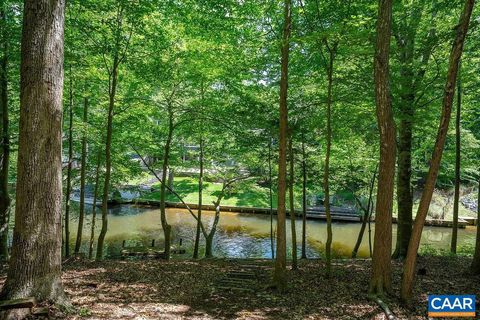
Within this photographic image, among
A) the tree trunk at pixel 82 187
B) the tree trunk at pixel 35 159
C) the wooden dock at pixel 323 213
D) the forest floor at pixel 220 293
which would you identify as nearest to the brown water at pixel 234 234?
the wooden dock at pixel 323 213

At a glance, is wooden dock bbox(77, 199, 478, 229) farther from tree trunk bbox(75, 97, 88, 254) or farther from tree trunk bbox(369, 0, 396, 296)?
tree trunk bbox(369, 0, 396, 296)

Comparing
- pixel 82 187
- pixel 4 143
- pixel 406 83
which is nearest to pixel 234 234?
pixel 82 187

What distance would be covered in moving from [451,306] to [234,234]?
643 inches

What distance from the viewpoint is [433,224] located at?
23531mm

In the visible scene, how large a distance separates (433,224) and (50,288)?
25.7m

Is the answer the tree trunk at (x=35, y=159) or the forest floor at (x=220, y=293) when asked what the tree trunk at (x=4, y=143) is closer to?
the forest floor at (x=220, y=293)

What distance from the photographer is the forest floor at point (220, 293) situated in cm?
506

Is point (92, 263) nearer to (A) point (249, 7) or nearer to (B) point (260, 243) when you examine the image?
(A) point (249, 7)

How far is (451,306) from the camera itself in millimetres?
5496

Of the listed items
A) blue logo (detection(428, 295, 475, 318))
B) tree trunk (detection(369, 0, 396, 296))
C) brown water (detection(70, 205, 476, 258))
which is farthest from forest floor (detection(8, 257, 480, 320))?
brown water (detection(70, 205, 476, 258))

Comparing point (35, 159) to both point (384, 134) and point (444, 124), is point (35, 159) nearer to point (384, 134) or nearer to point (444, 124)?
point (384, 134)

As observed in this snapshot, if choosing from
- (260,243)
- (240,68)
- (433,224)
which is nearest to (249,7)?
(240,68)

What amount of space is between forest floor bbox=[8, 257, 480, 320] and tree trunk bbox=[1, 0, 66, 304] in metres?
0.60

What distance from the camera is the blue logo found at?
524 centimetres
